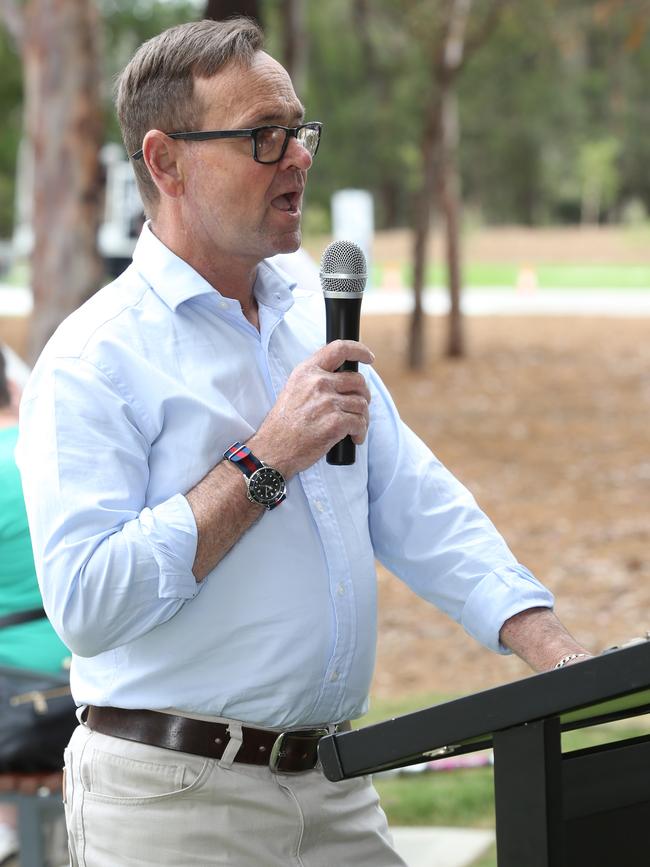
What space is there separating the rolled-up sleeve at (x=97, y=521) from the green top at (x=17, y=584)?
1879 mm

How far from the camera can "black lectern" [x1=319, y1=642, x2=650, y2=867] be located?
1614 millimetres

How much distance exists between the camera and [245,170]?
2258 mm

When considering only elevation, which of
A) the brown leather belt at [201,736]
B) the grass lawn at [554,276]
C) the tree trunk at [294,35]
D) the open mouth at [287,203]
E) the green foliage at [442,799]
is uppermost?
the open mouth at [287,203]

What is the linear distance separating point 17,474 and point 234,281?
1.85 m

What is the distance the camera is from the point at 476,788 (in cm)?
541

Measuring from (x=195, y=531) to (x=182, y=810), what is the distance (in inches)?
19.9

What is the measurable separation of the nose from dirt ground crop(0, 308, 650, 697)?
17.2 ft

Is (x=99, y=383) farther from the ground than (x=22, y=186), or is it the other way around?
(x=99, y=383)

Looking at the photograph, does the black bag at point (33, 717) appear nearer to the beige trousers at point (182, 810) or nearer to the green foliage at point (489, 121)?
the beige trousers at point (182, 810)

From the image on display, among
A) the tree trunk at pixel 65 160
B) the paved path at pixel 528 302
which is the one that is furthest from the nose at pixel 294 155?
the paved path at pixel 528 302

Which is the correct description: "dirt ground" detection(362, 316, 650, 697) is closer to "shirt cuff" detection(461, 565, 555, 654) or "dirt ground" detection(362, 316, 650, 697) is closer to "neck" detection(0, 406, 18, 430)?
"neck" detection(0, 406, 18, 430)

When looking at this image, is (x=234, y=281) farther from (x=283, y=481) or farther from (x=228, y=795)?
(x=228, y=795)

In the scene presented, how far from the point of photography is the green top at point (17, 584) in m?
3.98

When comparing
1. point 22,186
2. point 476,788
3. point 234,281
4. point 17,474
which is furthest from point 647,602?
point 22,186
